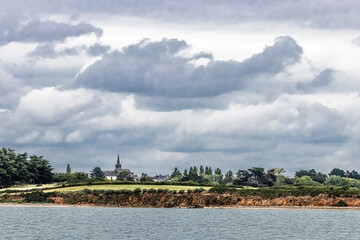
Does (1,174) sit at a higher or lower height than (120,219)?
higher

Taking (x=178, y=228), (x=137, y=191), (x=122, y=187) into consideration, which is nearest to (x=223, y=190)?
(x=137, y=191)

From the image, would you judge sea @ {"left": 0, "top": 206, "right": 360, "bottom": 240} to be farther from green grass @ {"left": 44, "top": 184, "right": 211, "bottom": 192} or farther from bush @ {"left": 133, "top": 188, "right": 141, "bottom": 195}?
green grass @ {"left": 44, "top": 184, "right": 211, "bottom": 192}

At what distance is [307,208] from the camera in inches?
5344

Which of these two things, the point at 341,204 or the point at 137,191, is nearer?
the point at 341,204

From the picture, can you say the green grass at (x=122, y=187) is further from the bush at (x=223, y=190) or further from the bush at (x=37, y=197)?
the bush at (x=37, y=197)

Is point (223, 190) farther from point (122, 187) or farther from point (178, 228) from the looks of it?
point (178, 228)

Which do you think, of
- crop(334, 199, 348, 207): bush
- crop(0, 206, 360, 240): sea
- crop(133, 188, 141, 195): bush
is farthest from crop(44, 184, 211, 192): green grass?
crop(0, 206, 360, 240): sea

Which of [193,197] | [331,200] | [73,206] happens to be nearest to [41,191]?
[73,206]

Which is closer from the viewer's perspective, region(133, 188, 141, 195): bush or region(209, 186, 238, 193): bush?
region(209, 186, 238, 193): bush

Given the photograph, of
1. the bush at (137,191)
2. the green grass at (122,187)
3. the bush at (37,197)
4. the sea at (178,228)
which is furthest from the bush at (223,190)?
the bush at (37,197)

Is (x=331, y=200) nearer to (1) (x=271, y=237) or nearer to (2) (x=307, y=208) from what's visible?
(2) (x=307, y=208)

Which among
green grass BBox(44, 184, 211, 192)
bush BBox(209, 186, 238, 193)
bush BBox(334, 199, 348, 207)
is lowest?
bush BBox(334, 199, 348, 207)

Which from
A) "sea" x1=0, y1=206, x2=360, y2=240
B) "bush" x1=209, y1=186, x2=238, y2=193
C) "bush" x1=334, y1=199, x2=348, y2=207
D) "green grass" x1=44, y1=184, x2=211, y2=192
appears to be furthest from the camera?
"green grass" x1=44, y1=184, x2=211, y2=192

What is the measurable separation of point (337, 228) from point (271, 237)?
54.5 feet
